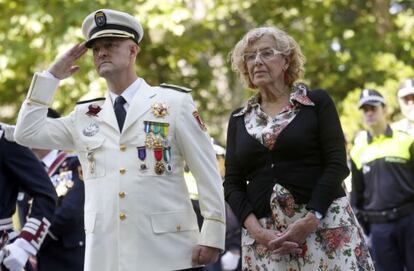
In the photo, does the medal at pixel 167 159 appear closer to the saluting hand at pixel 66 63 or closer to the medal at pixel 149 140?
the medal at pixel 149 140

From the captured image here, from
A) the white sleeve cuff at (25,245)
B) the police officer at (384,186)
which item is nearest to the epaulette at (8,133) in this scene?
the white sleeve cuff at (25,245)

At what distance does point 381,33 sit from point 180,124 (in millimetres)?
12773

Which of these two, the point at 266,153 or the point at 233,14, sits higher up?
the point at 233,14

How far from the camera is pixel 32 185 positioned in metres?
5.73

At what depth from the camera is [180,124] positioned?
4789mm

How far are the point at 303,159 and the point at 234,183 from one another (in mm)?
446

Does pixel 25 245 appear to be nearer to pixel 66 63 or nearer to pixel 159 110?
pixel 66 63

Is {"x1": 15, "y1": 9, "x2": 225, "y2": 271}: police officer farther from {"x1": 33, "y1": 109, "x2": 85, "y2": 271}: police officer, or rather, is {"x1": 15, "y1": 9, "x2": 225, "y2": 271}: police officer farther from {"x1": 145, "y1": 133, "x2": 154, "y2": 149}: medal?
{"x1": 33, "y1": 109, "x2": 85, "y2": 271}: police officer

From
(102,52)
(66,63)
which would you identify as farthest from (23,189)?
(102,52)

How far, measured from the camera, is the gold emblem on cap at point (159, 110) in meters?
4.82

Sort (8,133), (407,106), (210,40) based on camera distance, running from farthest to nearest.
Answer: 1. (210,40)
2. (407,106)
3. (8,133)

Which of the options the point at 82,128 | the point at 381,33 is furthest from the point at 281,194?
the point at 381,33

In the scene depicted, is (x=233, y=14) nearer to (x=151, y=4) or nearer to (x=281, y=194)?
(x=151, y=4)

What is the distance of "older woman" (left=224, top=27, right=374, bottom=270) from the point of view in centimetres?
477
